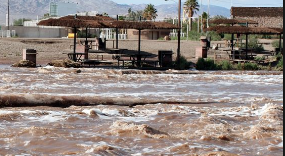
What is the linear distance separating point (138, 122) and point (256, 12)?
155ft

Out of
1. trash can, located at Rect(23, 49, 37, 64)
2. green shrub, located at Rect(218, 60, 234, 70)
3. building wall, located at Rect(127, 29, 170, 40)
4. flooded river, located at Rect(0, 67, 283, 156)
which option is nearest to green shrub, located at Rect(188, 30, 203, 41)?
building wall, located at Rect(127, 29, 170, 40)

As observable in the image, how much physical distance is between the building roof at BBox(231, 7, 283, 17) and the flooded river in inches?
1508

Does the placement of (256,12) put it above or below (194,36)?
above

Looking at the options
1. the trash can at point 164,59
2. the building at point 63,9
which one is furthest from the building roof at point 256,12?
the building at point 63,9

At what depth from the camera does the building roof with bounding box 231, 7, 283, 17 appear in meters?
55.2

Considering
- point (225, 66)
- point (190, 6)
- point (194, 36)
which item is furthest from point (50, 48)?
point (190, 6)

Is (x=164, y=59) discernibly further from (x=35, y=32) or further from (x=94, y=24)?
(x=35, y=32)

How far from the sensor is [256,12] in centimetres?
5631

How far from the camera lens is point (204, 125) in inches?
408

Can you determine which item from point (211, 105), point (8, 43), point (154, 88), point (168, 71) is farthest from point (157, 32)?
point (211, 105)

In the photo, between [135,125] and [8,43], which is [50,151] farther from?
[8,43]

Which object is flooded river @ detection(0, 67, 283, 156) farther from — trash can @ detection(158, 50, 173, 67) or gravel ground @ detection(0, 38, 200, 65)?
gravel ground @ detection(0, 38, 200, 65)

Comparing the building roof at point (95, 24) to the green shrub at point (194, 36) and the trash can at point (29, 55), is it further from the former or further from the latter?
the green shrub at point (194, 36)

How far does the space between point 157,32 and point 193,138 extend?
45.8 m
